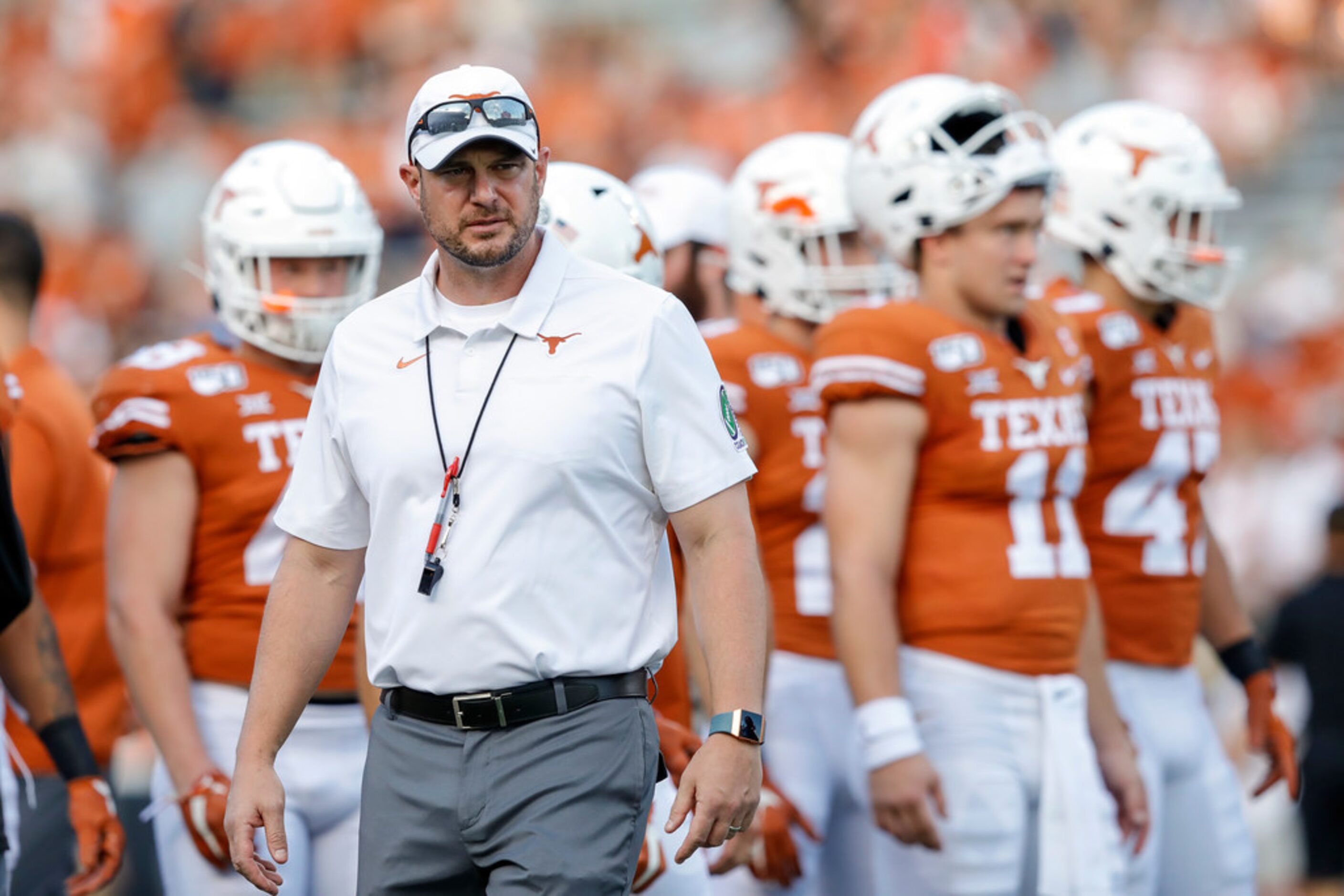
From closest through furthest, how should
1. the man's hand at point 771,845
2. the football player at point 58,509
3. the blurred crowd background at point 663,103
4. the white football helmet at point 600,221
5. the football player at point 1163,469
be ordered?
the white football helmet at point 600,221 < the man's hand at point 771,845 < the football player at point 58,509 < the football player at point 1163,469 < the blurred crowd background at point 663,103

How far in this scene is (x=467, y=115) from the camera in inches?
130

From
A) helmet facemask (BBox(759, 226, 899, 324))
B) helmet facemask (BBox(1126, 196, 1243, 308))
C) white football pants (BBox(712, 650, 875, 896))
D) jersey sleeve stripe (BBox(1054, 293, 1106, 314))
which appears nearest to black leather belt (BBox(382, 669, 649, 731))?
white football pants (BBox(712, 650, 875, 896))

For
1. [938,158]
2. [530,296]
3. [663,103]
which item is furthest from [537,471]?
[663,103]

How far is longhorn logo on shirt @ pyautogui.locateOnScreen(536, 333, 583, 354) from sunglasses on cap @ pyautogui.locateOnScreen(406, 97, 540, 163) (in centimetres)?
36

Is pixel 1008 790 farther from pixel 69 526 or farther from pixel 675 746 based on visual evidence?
pixel 69 526

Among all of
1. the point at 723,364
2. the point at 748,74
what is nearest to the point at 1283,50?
the point at 748,74

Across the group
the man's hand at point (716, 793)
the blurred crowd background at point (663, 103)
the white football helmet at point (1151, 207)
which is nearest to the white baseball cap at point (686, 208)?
the white football helmet at point (1151, 207)

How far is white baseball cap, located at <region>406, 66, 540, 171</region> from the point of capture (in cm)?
328

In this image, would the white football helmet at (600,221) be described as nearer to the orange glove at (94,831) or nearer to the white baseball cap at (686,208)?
the white baseball cap at (686,208)

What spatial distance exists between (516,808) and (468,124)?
1125mm

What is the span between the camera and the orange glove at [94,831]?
4.21m

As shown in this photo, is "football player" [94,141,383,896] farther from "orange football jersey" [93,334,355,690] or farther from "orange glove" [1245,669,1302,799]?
"orange glove" [1245,669,1302,799]

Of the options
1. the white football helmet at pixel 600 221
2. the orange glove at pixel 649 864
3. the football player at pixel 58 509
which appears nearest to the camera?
the orange glove at pixel 649 864

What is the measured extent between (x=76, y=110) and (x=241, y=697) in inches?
490
